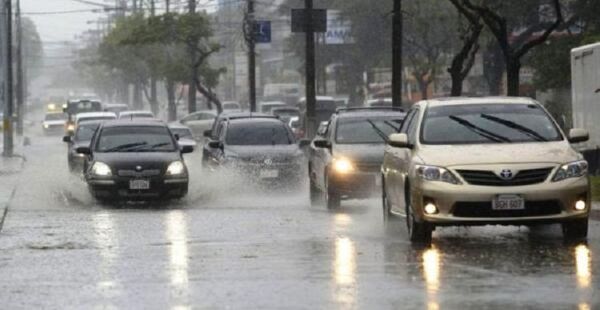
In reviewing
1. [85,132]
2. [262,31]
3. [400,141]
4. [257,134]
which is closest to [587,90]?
[257,134]

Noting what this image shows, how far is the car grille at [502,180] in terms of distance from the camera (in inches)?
646

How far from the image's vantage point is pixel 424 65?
8206 cm

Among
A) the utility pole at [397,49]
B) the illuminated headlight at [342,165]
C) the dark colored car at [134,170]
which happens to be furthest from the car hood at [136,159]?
the utility pole at [397,49]

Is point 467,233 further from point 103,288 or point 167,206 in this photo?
point 167,206

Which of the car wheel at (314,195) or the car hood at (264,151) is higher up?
the car hood at (264,151)

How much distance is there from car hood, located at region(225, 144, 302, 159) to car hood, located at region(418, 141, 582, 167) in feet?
41.1

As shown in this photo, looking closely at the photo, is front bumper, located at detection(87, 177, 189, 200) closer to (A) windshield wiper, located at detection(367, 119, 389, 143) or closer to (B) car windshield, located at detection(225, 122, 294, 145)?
(A) windshield wiper, located at detection(367, 119, 389, 143)

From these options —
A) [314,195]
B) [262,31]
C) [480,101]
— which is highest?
[262,31]

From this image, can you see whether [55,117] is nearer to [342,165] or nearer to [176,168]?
[176,168]

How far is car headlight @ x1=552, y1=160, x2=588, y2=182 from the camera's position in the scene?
652 inches

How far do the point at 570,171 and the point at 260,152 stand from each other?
1369 cm

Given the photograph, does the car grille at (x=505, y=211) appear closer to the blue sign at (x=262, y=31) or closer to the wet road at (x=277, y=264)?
the wet road at (x=277, y=264)

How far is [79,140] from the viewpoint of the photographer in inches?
1463

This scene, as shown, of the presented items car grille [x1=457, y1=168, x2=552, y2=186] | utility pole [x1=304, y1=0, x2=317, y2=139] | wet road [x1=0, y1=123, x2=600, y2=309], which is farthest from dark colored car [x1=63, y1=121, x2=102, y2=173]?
car grille [x1=457, y1=168, x2=552, y2=186]
